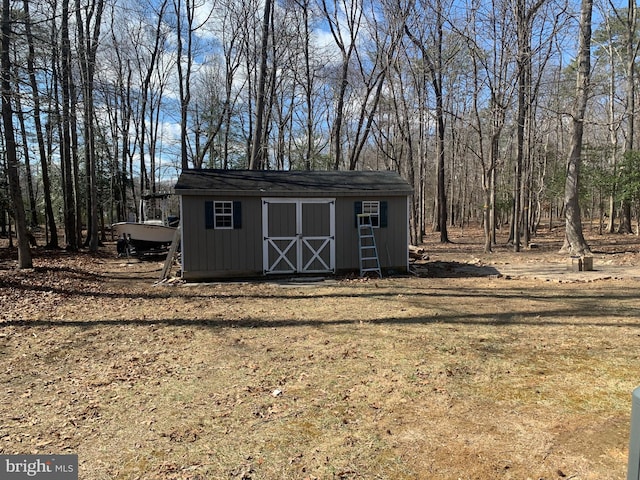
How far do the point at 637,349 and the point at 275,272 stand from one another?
8183 mm

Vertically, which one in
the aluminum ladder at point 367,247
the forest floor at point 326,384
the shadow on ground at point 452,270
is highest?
the aluminum ladder at point 367,247

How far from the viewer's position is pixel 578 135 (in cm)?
1337

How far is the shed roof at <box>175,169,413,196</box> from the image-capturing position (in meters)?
10.7

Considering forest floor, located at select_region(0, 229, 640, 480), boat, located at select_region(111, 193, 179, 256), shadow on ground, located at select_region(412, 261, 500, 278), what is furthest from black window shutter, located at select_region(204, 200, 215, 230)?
shadow on ground, located at select_region(412, 261, 500, 278)

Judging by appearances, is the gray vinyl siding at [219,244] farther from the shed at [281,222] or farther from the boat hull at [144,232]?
the boat hull at [144,232]

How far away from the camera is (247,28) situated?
22125mm

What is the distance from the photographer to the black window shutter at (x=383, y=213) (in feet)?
38.3

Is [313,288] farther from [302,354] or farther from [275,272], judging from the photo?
[302,354]

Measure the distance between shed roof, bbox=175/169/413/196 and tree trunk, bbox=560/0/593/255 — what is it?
239 inches

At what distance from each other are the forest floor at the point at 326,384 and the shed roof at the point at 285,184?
3.65 meters

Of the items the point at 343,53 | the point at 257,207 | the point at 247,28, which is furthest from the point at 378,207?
the point at 247,28

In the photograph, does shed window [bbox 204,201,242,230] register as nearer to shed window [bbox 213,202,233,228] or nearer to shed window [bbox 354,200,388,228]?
shed window [bbox 213,202,233,228]

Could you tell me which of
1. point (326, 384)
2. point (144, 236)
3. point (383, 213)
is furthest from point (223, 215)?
point (326, 384)

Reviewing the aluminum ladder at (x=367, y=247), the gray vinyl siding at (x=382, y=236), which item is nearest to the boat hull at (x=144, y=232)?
the gray vinyl siding at (x=382, y=236)
